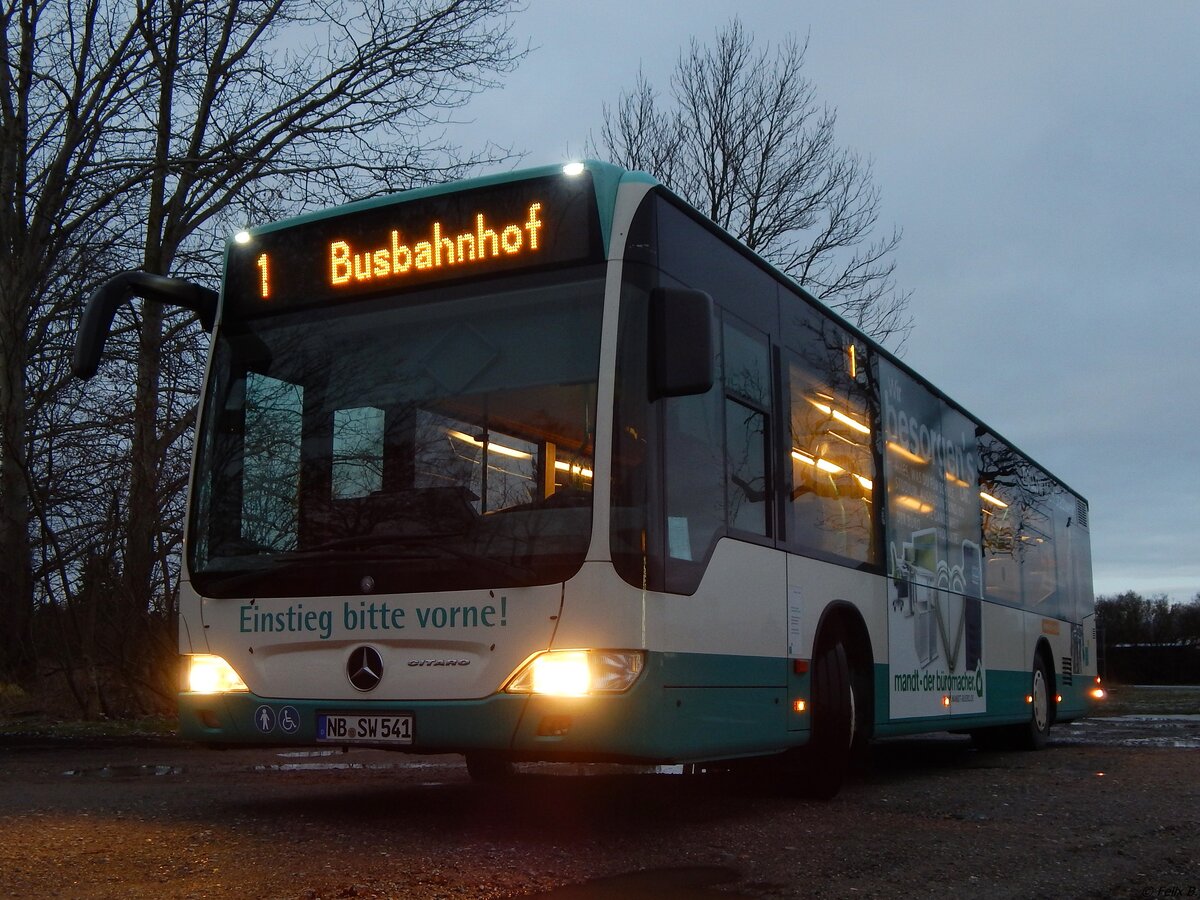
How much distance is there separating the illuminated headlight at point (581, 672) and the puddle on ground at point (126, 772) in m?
4.66

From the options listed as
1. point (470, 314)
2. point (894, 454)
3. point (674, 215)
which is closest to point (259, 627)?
point (470, 314)

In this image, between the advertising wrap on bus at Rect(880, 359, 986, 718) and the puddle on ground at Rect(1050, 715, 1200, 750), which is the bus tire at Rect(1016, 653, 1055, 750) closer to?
the puddle on ground at Rect(1050, 715, 1200, 750)

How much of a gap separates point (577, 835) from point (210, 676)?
1.96 metres

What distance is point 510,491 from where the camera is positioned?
20.1 feet

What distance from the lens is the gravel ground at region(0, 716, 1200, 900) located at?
511 centimetres

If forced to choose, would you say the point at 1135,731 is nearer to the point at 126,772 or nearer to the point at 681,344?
the point at 126,772

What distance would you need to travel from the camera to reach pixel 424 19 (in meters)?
19.0

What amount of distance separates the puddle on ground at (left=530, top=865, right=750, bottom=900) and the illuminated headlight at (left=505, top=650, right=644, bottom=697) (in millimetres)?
799

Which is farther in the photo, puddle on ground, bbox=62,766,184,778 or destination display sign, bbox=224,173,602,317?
puddle on ground, bbox=62,766,184,778

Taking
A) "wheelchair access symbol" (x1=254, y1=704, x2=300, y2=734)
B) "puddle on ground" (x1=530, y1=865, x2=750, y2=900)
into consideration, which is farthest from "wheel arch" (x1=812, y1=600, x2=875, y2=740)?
"wheelchair access symbol" (x1=254, y1=704, x2=300, y2=734)

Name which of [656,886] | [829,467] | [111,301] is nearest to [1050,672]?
[829,467]

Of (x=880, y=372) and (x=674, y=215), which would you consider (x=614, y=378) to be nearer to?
(x=674, y=215)

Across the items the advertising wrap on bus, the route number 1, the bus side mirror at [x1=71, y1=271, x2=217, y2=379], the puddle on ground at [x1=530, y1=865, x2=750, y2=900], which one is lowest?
the puddle on ground at [x1=530, y1=865, x2=750, y2=900]

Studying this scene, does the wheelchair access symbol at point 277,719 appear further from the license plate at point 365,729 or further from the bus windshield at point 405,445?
the bus windshield at point 405,445
